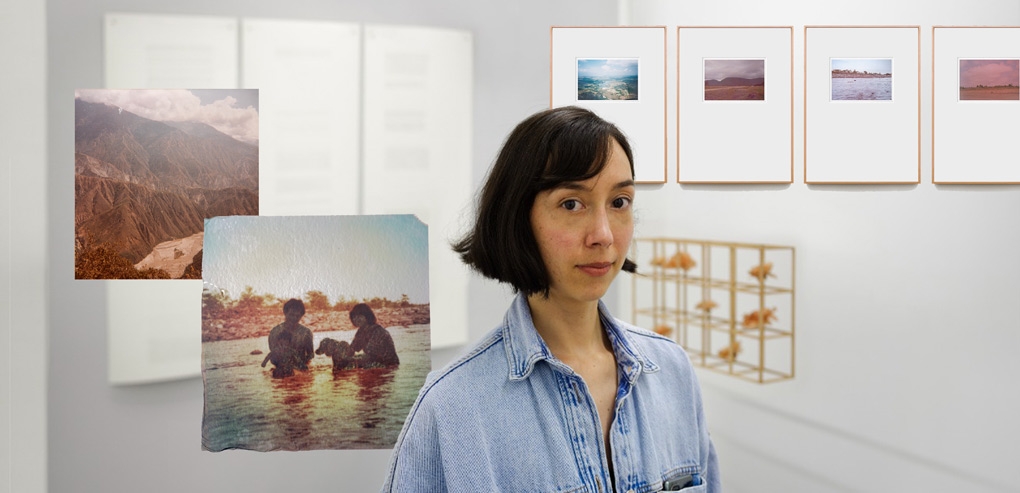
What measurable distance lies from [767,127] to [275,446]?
120 cm

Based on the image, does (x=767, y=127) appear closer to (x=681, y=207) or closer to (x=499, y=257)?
(x=681, y=207)

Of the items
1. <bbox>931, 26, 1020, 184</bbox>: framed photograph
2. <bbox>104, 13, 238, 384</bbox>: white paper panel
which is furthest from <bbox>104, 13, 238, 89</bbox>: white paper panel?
<bbox>931, 26, 1020, 184</bbox>: framed photograph

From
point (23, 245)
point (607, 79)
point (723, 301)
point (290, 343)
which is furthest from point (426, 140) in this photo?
point (23, 245)

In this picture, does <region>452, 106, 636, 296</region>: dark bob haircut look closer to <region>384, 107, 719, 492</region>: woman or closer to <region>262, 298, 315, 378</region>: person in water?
<region>384, 107, 719, 492</region>: woman

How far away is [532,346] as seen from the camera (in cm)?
113

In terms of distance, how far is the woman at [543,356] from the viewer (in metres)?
1.10

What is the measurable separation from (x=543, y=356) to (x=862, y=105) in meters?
0.93

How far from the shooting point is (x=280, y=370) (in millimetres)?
1515

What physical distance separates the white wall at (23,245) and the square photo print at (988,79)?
188 cm

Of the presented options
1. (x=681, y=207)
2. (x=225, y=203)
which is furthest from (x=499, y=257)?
(x=225, y=203)

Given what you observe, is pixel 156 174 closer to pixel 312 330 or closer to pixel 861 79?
pixel 312 330

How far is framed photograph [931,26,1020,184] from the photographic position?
61.1 inches

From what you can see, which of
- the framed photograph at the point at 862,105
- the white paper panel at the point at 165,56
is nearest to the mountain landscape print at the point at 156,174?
the white paper panel at the point at 165,56

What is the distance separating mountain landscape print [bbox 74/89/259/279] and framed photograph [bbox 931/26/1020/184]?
4.61 feet
